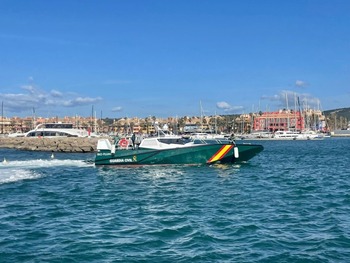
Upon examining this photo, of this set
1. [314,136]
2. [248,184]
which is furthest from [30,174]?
[314,136]

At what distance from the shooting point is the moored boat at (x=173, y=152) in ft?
108

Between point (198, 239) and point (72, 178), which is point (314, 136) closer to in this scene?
point (72, 178)

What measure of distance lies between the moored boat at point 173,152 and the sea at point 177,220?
26.4 ft

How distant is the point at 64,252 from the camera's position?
10.2m

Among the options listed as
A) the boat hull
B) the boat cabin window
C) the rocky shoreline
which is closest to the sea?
the boat hull

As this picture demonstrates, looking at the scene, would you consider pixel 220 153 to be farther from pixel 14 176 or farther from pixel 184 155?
pixel 14 176

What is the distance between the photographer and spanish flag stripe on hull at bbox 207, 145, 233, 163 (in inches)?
1296

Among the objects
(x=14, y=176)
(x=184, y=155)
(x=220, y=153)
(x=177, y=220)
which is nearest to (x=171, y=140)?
(x=184, y=155)

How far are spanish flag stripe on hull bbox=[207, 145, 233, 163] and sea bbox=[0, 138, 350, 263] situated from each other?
803 centimetres

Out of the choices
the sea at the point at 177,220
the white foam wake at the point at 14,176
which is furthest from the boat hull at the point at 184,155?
the sea at the point at 177,220

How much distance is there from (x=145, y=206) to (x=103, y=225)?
3.44 meters

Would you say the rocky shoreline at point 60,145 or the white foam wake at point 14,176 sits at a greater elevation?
the rocky shoreline at point 60,145

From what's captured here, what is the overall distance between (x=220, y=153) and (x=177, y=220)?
19.6m

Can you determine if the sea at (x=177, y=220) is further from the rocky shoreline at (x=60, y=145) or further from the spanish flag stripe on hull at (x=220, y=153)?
the rocky shoreline at (x=60, y=145)
